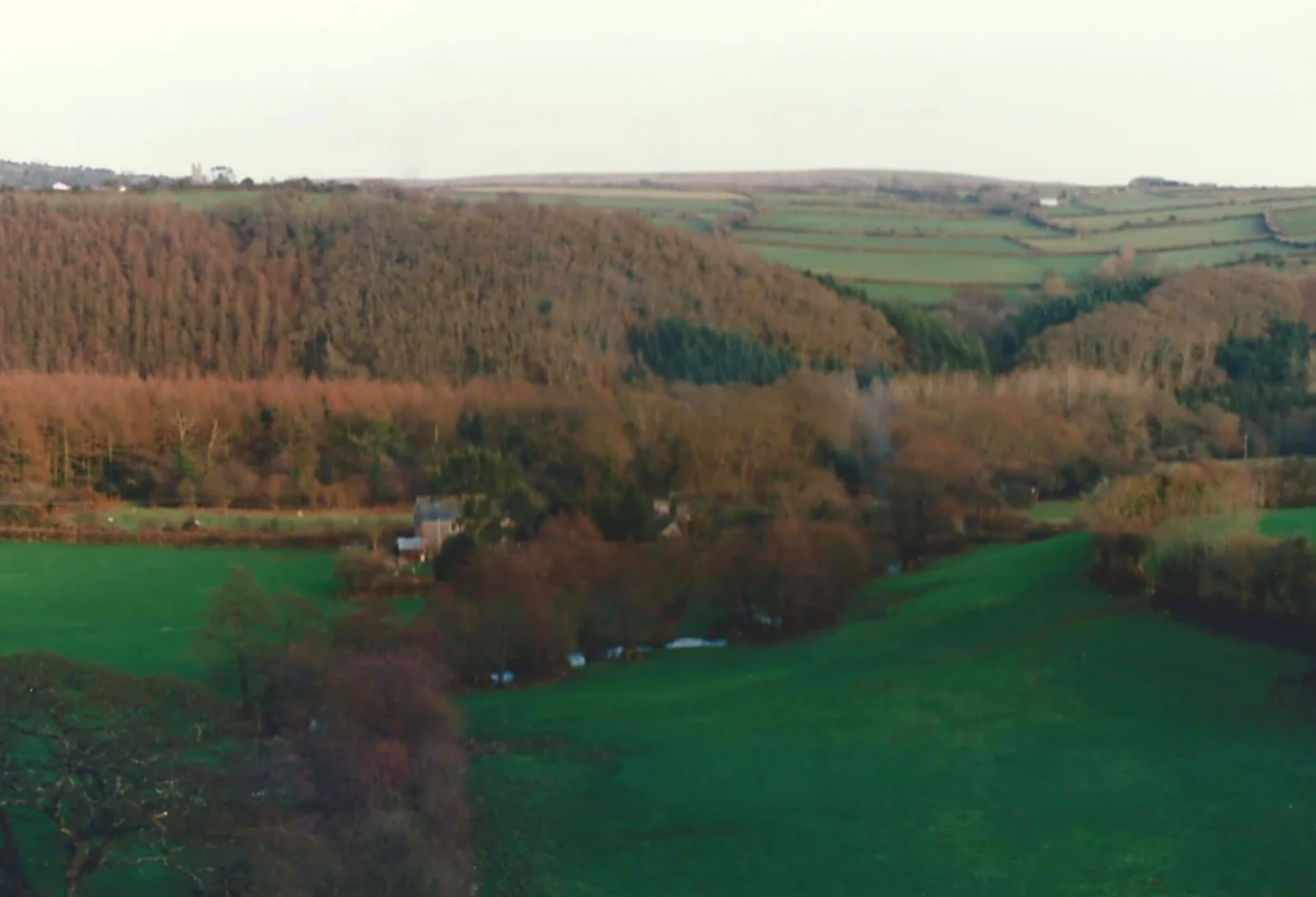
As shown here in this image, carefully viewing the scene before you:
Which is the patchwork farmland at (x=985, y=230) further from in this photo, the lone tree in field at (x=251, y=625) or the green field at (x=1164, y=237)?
the lone tree in field at (x=251, y=625)

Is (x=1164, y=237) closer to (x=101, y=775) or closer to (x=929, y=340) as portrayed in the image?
(x=929, y=340)

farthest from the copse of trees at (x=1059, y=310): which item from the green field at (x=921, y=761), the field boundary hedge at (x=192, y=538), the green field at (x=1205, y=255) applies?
A: the green field at (x=921, y=761)

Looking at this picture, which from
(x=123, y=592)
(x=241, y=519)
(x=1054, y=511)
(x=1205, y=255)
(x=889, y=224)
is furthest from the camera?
(x=889, y=224)

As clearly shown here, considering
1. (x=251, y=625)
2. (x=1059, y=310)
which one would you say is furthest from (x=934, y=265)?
(x=251, y=625)

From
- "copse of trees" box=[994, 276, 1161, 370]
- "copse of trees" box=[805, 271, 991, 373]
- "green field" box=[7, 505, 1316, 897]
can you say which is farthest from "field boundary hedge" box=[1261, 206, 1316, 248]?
"green field" box=[7, 505, 1316, 897]

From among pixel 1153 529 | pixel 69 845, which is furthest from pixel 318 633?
pixel 1153 529

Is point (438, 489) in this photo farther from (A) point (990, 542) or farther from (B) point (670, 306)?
(B) point (670, 306)
